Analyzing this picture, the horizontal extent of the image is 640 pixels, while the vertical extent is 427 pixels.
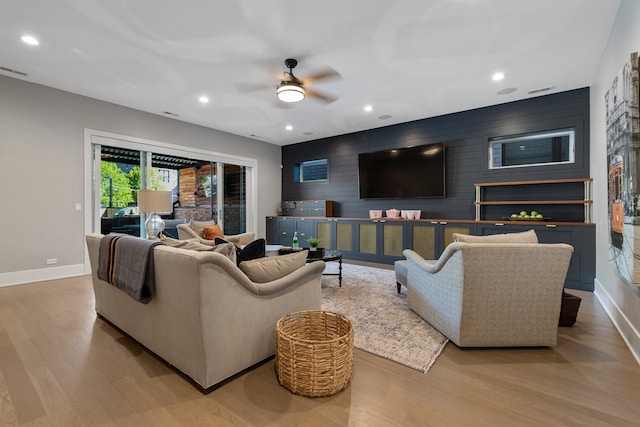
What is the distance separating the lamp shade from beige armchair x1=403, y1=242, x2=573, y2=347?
12.2 feet

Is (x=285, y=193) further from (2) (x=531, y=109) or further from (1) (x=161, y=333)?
(1) (x=161, y=333)

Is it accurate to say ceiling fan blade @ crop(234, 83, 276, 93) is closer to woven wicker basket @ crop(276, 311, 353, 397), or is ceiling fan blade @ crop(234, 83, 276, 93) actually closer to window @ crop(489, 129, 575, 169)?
woven wicker basket @ crop(276, 311, 353, 397)

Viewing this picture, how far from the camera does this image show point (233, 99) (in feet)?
15.1

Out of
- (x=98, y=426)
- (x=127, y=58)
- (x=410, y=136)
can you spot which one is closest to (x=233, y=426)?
(x=98, y=426)

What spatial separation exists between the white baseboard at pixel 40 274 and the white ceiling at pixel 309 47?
258 cm

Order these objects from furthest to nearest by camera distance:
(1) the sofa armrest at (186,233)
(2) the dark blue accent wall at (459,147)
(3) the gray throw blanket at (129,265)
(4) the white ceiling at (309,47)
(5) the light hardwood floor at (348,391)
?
(1) the sofa armrest at (186,233) → (2) the dark blue accent wall at (459,147) → (4) the white ceiling at (309,47) → (3) the gray throw blanket at (129,265) → (5) the light hardwood floor at (348,391)

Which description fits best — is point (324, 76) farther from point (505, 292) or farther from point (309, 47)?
point (505, 292)

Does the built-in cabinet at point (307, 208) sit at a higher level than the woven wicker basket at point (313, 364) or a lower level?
higher

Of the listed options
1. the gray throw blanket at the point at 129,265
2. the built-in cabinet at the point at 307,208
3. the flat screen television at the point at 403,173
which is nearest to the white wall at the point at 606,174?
the flat screen television at the point at 403,173

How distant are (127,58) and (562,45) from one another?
4656 millimetres

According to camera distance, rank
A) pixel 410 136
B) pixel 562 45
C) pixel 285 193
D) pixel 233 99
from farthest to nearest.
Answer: pixel 285 193 < pixel 410 136 < pixel 233 99 < pixel 562 45

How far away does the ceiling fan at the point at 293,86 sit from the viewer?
343 cm

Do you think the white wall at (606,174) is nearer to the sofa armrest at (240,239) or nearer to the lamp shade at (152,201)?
the sofa armrest at (240,239)

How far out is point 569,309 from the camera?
264 centimetres
